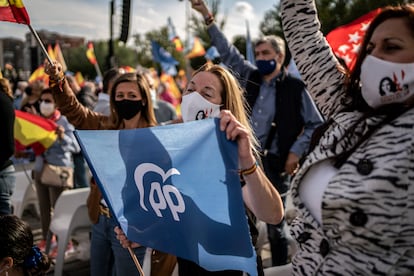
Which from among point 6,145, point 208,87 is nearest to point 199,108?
point 208,87

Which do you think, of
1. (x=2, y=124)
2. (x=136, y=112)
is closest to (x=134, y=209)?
(x=136, y=112)

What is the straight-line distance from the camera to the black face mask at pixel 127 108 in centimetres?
255

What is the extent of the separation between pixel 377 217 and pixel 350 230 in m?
0.08

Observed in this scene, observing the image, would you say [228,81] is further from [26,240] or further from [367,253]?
[26,240]

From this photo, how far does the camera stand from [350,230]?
1.12m

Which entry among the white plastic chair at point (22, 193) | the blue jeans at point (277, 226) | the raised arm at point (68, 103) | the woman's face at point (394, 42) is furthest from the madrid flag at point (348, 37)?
the white plastic chair at point (22, 193)

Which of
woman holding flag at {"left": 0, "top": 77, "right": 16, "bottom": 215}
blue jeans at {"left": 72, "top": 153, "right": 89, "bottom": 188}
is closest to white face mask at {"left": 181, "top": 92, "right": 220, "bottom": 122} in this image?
woman holding flag at {"left": 0, "top": 77, "right": 16, "bottom": 215}

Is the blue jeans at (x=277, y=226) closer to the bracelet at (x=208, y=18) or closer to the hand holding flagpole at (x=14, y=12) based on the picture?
the bracelet at (x=208, y=18)

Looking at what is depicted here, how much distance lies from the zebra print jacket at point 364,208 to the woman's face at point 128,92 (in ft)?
4.93

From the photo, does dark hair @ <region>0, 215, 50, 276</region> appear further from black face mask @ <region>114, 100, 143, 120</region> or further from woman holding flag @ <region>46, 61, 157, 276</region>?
black face mask @ <region>114, 100, 143, 120</region>

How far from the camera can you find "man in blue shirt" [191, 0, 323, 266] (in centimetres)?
337

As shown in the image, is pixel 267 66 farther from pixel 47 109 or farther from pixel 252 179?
pixel 47 109

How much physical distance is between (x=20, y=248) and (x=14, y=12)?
1.22 m

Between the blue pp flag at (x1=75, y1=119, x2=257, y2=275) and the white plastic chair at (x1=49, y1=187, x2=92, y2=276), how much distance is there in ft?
6.63
